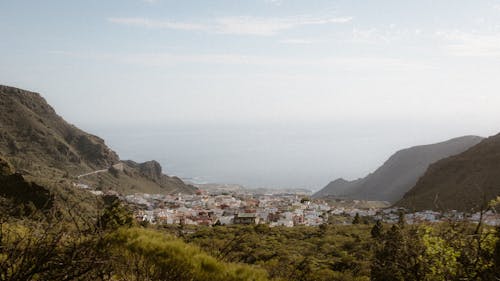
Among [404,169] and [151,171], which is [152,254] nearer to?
[151,171]

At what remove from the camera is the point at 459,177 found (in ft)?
195

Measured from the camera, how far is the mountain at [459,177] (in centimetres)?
5027

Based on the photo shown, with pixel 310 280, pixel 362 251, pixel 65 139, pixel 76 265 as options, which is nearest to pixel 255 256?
pixel 362 251

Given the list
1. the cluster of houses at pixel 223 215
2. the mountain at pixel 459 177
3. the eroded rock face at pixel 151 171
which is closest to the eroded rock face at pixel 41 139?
the eroded rock face at pixel 151 171

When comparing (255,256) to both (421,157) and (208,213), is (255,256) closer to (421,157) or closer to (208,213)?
(208,213)

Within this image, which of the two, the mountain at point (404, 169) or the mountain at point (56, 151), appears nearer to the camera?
the mountain at point (56, 151)

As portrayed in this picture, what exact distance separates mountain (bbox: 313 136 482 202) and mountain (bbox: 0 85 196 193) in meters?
60.2

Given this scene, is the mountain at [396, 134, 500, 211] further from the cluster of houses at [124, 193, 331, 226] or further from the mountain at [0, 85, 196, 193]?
the mountain at [0, 85, 196, 193]

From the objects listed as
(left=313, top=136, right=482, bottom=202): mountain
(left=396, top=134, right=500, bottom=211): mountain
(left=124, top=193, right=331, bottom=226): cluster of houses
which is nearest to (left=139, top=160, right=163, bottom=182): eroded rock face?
(left=124, top=193, right=331, bottom=226): cluster of houses

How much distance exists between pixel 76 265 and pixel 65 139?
10711cm

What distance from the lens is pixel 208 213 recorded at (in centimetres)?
6138

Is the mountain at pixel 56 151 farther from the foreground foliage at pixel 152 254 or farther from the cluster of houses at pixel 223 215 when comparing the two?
the foreground foliage at pixel 152 254

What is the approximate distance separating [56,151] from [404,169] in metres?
105

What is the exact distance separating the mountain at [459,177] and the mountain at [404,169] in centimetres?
5120
